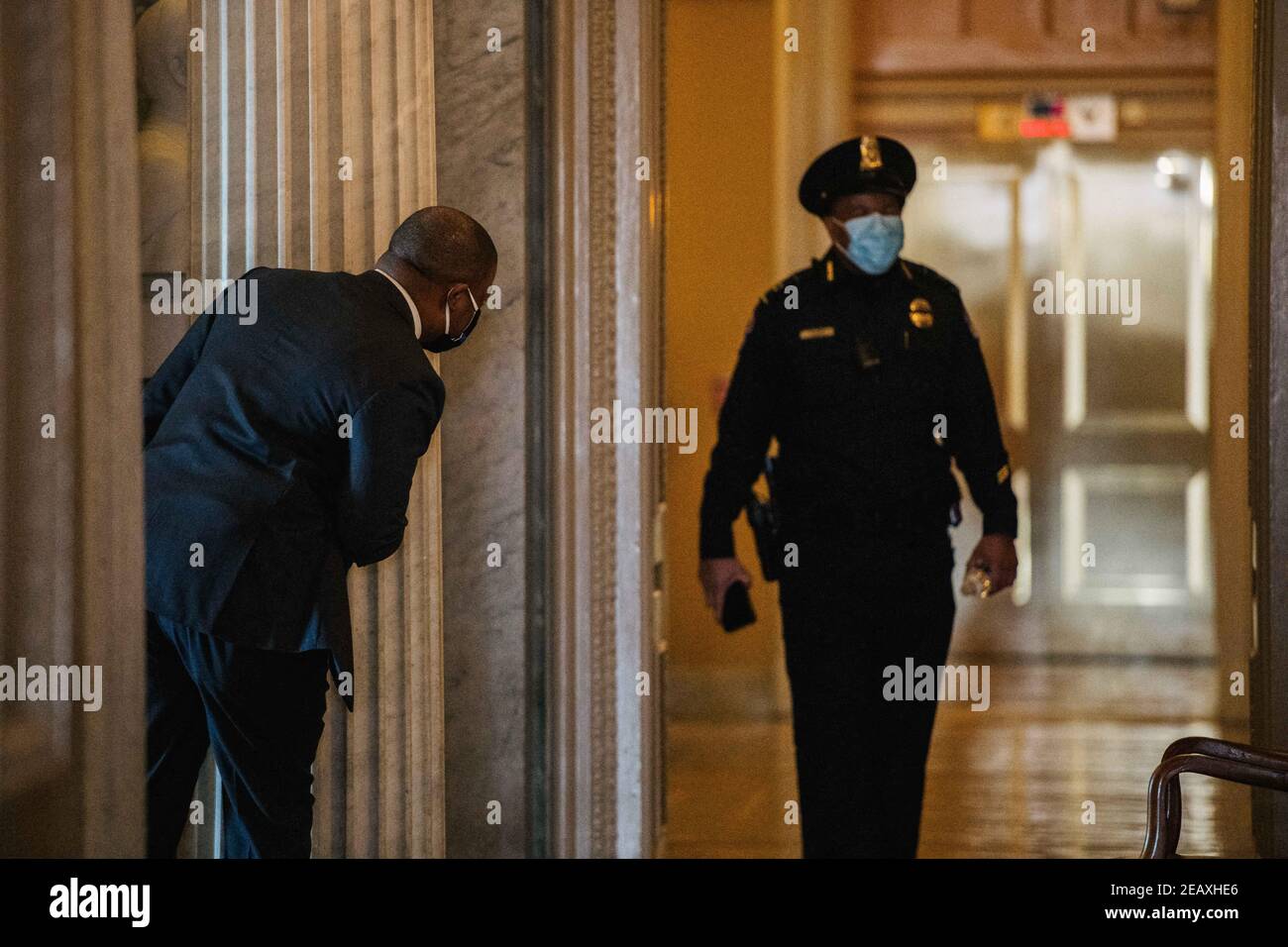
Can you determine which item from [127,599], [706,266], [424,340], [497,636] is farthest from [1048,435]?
[127,599]

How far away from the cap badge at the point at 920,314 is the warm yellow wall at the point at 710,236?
Result: 223cm

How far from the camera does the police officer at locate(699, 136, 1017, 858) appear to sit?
2676 mm

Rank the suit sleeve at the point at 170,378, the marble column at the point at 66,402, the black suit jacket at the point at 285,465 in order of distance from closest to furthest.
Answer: the marble column at the point at 66,402
the black suit jacket at the point at 285,465
the suit sleeve at the point at 170,378

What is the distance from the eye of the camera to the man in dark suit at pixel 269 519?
184 cm

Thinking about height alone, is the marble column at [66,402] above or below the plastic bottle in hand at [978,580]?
above

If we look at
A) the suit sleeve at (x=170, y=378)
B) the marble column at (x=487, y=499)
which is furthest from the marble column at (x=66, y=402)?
the marble column at (x=487, y=499)

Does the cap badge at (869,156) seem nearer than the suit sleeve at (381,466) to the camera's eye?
No

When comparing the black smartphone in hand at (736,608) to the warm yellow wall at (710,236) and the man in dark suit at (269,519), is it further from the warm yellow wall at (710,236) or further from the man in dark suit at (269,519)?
the warm yellow wall at (710,236)

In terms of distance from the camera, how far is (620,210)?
286 cm

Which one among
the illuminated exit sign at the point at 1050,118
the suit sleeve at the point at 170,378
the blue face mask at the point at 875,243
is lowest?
the suit sleeve at the point at 170,378

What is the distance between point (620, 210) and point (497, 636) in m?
0.90

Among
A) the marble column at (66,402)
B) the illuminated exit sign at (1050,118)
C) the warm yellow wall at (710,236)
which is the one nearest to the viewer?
the marble column at (66,402)

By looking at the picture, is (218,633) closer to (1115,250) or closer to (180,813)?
(180,813)

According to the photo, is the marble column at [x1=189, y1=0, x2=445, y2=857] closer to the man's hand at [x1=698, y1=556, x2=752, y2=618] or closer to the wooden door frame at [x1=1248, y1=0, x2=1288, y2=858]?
the man's hand at [x1=698, y1=556, x2=752, y2=618]
